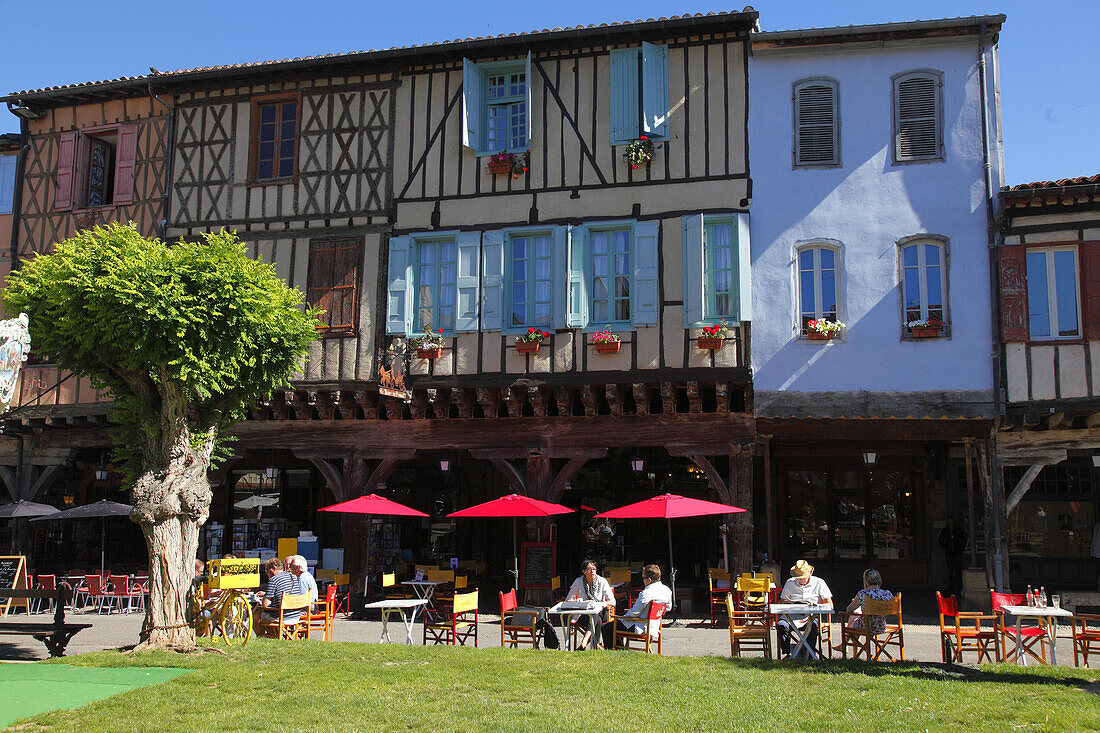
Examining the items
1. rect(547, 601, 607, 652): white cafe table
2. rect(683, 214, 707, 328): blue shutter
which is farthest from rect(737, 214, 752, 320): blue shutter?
rect(547, 601, 607, 652): white cafe table

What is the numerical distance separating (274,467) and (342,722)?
1423 centimetres

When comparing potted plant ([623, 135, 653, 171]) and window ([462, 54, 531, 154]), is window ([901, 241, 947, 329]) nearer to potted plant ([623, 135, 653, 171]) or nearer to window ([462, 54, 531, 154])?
potted plant ([623, 135, 653, 171])

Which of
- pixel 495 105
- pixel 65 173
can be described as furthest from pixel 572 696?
pixel 65 173

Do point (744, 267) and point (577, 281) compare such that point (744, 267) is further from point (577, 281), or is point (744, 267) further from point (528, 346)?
point (528, 346)

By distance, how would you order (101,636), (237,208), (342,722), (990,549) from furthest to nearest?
(237,208) < (990,549) < (101,636) < (342,722)

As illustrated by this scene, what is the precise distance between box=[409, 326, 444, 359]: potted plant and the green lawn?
7.18 metres

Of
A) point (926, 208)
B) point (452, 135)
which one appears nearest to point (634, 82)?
point (452, 135)

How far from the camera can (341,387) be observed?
16797 millimetres

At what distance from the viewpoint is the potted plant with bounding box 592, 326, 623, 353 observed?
51.2 ft

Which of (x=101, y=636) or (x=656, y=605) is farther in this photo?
(x=101, y=636)

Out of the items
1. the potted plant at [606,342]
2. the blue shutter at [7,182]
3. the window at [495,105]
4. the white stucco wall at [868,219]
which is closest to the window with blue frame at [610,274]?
the potted plant at [606,342]

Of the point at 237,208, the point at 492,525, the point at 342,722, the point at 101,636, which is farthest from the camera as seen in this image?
the point at 492,525

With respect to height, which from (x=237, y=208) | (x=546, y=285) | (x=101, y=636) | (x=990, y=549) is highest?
(x=237, y=208)

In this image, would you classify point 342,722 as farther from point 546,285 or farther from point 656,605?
point 546,285
